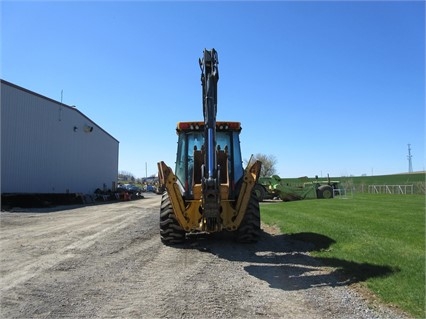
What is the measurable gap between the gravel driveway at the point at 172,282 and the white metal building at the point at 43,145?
64.4 feet

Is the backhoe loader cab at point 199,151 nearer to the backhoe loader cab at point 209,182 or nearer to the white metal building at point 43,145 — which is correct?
the backhoe loader cab at point 209,182

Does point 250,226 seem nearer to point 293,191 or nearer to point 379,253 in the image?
point 379,253

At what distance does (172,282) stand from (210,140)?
11.8ft

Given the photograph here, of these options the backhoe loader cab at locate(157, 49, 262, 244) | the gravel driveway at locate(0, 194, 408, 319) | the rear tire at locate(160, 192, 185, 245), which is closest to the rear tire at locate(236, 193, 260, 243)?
the backhoe loader cab at locate(157, 49, 262, 244)

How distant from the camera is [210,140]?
31.9 feet

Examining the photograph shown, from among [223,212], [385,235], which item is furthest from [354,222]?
[223,212]

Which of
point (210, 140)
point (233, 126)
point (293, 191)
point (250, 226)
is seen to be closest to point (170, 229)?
point (250, 226)

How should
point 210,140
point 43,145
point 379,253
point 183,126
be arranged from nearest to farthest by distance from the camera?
point 379,253, point 210,140, point 183,126, point 43,145

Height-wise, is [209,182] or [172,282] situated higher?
[209,182]

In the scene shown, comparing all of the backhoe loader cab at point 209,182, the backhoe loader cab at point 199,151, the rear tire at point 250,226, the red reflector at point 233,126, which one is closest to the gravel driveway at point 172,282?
the rear tire at point 250,226

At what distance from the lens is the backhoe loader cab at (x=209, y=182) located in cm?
970

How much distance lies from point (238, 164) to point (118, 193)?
4038cm

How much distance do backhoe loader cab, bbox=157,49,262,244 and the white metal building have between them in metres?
20.9

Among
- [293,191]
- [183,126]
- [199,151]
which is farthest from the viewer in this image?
[293,191]
